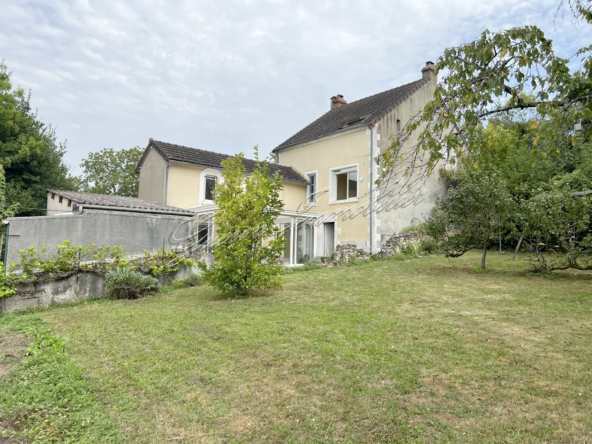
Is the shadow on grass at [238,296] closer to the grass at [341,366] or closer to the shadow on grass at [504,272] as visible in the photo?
the grass at [341,366]

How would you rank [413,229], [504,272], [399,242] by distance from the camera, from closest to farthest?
[504,272] → [399,242] → [413,229]

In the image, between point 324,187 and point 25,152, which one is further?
point 25,152

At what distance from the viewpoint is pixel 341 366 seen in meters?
3.88

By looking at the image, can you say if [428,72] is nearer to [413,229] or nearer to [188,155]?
[413,229]

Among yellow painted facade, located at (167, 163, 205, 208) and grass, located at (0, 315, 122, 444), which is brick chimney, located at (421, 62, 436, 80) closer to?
yellow painted facade, located at (167, 163, 205, 208)

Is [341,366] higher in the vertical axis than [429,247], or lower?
lower

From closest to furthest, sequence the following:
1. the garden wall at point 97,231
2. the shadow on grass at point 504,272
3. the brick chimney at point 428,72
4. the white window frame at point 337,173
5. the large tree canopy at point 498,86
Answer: the large tree canopy at point 498,86 < the garden wall at point 97,231 < the shadow on grass at point 504,272 < the white window frame at point 337,173 < the brick chimney at point 428,72

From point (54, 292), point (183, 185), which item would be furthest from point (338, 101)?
point (54, 292)

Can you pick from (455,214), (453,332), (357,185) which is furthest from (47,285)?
(357,185)

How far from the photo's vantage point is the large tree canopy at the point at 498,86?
3424mm

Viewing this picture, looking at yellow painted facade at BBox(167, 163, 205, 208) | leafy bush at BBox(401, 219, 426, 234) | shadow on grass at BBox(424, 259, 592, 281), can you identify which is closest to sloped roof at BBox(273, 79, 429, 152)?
leafy bush at BBox(401, 219, 426, 234)

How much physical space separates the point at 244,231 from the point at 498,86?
542 cm

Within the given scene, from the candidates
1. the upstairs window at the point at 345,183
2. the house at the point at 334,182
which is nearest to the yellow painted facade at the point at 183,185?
the house at the point at 334,182

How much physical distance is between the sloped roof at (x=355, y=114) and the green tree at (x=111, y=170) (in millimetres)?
21236
